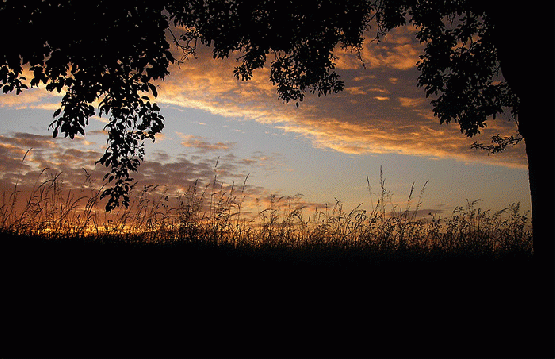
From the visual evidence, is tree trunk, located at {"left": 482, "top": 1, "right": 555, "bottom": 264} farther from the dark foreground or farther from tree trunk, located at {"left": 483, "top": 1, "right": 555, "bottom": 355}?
the dark foreground

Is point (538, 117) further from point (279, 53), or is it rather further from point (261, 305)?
point (279, 53)

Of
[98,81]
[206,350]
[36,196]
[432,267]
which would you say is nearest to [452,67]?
[432,267]

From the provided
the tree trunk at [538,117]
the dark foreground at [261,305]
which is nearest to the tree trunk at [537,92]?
A: the tree trunk at [538,117]

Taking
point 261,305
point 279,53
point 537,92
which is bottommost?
point 261,305

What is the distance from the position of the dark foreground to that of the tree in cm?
110

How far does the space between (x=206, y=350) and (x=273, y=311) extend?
0.98 meters

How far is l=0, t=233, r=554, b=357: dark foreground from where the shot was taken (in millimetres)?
3854

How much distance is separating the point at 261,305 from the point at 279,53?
22.8 ft

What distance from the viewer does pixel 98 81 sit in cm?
Result: 636

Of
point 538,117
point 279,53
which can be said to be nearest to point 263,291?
point 538,117

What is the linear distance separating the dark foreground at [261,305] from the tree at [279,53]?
110 centimetres

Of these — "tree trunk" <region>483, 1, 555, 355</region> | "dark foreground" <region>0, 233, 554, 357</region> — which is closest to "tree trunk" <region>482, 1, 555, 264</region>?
"tree trunk" <region>483, 1, 555, 355</region>

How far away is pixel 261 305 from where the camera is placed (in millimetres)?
4566

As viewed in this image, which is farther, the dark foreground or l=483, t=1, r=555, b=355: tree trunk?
l=483, t=1, r=555, b=355: tree trunk
